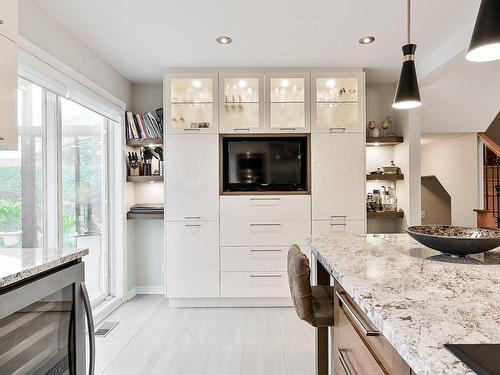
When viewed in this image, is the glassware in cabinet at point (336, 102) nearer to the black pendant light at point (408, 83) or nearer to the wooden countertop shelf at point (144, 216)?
the black pendant light at point (408, 83)

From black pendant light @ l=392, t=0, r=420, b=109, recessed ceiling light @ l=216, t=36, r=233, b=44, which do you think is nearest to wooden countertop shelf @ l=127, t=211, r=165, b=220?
recessed ceiling light @ l=216, t=36, r=233, b=44

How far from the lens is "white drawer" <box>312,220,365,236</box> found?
3.65 m

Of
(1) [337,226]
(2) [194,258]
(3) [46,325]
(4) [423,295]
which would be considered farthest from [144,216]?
(4) [423,295]

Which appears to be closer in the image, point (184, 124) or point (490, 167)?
point (184, 124)

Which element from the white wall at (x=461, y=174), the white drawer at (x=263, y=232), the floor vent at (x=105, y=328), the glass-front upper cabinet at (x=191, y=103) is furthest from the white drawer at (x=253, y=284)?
the white wall at (x=461, y=174)

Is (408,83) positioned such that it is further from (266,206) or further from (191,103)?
(191,103)

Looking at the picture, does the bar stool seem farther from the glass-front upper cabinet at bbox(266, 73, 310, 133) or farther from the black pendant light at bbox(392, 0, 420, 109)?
the glass-front upper cabinet at bbox(266, 73, 310, 133)

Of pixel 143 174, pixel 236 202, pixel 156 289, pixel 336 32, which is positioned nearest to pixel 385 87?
pixel 336 32

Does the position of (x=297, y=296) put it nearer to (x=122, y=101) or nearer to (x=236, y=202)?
(x=236, y=202)

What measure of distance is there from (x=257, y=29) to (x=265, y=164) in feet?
4.65

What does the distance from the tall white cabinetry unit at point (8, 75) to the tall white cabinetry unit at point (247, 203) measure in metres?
2.00

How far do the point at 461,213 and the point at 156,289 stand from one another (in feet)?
17.0

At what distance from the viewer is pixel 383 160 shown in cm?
415

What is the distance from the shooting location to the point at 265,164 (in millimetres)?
3744
